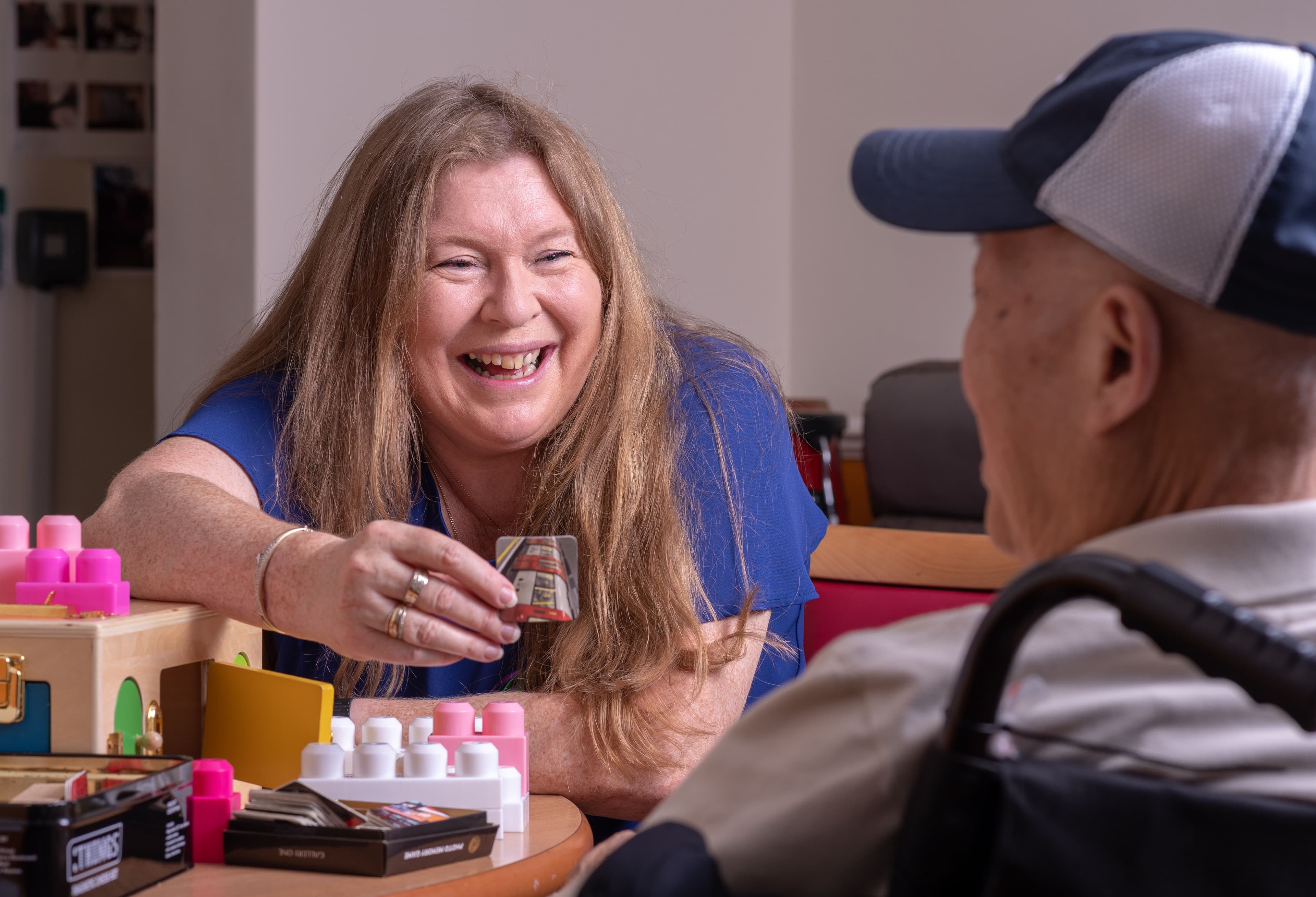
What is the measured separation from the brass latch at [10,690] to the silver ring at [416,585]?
34cm

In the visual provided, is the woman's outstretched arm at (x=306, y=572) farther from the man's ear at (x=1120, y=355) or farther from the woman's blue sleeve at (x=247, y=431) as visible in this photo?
the man's ear at (x=1120, y=355)

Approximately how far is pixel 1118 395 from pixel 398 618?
692 millimetres

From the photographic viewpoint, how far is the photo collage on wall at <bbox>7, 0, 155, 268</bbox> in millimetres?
3598

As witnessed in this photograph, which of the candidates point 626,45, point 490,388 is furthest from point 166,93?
point 490,388

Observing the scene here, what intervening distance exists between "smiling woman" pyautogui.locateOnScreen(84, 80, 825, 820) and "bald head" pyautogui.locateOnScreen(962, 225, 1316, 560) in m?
0.75

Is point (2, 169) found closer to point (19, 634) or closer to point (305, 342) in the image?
point (305, 342)

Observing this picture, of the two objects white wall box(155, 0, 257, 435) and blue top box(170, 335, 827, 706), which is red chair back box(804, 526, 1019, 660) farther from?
white wall box(155, 0, 257, 435)

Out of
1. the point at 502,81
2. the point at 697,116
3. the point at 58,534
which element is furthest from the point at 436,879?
the point at 697,116

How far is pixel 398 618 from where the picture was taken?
1131mm

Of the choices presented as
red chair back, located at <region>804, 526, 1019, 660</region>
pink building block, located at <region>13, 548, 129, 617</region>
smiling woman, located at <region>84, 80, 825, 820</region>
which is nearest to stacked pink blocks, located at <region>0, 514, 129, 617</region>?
pink building block, located at <region>13, 548, 129, 617</region>

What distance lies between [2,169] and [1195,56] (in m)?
3.69

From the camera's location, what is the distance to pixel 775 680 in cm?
172

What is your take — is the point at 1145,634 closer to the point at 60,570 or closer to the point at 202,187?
the point at 60,570

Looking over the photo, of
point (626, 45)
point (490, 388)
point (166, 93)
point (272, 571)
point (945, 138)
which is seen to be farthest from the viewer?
point (626, 45)
